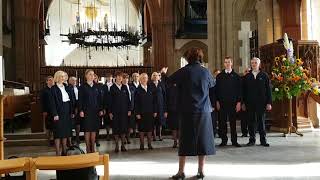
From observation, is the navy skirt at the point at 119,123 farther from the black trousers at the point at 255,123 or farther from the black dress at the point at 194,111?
the black dress at the point at 194,111

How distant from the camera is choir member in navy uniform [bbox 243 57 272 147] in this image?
8384 mm

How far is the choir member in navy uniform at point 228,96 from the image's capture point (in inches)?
330

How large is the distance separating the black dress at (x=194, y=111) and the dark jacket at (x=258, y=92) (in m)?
3.17

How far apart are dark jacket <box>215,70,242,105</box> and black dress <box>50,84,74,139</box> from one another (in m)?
2.84

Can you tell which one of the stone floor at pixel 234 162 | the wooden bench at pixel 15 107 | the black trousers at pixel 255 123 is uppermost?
the wooden bench at pixel 15 107

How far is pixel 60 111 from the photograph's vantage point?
24.6 feet

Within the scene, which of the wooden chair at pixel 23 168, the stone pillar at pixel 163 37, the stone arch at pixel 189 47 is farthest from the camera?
the stone pillar at pixel 163 37

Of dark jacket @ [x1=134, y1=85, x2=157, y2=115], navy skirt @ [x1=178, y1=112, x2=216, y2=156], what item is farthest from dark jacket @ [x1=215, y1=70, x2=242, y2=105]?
navy skirt @ [x1=178, y1=112, x2=216, y2=156]

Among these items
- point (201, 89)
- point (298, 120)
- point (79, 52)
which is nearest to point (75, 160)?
point (201, 89)

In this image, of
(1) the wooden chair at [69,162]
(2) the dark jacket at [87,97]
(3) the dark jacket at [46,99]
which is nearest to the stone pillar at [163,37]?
(2) the dark jacket at [87,97]

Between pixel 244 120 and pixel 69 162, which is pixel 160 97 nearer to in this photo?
pixel 244 120

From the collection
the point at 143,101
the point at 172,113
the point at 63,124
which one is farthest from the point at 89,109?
the point at 172,113

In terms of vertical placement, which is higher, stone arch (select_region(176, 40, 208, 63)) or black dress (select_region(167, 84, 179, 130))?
stone arch (select_region(176, 40, 208, 63))

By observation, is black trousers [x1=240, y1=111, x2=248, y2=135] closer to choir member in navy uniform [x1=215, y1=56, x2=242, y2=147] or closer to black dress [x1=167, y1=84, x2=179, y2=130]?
choir member in navy uniform [x1=215, y1=56, x2=242, y2=147]
